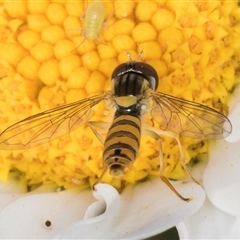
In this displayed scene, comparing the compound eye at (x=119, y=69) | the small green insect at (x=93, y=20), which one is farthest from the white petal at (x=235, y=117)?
the small green insect at (x=93, y=20)

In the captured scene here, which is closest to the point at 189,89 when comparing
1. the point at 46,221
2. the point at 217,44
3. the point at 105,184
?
the point at 217,44

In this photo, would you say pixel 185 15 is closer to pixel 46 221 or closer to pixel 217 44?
pixel 217 44

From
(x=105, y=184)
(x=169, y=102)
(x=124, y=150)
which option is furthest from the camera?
(x=105, y=184)

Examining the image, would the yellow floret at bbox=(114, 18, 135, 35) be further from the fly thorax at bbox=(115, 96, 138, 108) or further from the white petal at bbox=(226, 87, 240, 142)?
the white petal at bbox=(226, 87, 240, 142)

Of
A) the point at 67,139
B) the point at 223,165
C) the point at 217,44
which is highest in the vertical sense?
the point at 217,44

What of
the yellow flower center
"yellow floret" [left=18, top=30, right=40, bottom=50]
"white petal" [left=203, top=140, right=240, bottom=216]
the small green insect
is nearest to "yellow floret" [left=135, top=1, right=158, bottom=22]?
the yellow flower center
